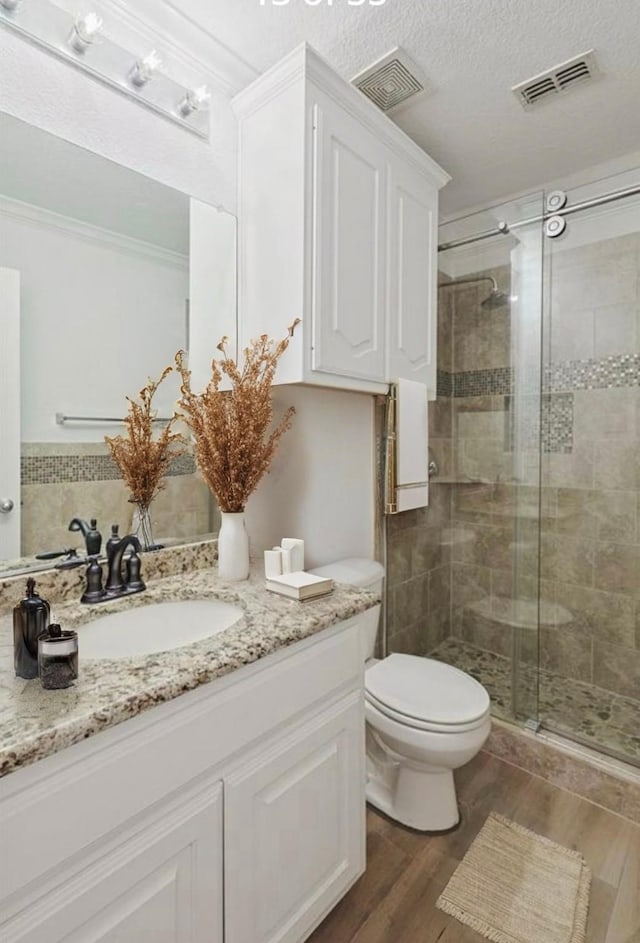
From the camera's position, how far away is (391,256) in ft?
5.70

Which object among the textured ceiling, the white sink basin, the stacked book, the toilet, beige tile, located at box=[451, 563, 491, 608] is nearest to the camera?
the white sink basin

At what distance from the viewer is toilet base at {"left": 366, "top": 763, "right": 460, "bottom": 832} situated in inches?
64.9

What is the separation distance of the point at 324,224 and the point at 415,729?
1592 millimetres

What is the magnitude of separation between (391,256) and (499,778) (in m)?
2.02

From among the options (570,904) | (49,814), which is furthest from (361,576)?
(49,814)

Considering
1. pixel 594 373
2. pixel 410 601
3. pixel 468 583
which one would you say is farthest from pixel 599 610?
pixel 594 373

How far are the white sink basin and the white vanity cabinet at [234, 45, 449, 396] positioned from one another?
70 centimetres

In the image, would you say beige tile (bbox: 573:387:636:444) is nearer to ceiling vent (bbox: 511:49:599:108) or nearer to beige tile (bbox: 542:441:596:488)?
beige tile (bbox: 542:441:596:488)

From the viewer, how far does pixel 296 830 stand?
112 cm

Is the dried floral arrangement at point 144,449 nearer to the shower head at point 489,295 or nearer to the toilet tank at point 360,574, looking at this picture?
the toilet tank at point 360,574

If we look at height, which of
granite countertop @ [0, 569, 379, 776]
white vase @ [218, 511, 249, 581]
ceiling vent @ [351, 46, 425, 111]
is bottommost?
granite countertop @ [0, 569, 379, 776]

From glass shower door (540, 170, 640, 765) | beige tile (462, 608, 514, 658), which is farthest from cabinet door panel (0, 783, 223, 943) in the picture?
beige tile (462, 608, 514, 658)

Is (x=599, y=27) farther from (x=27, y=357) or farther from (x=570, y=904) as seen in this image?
(x=570, y=904)

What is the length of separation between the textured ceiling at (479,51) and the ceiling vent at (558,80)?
2 centimetres
